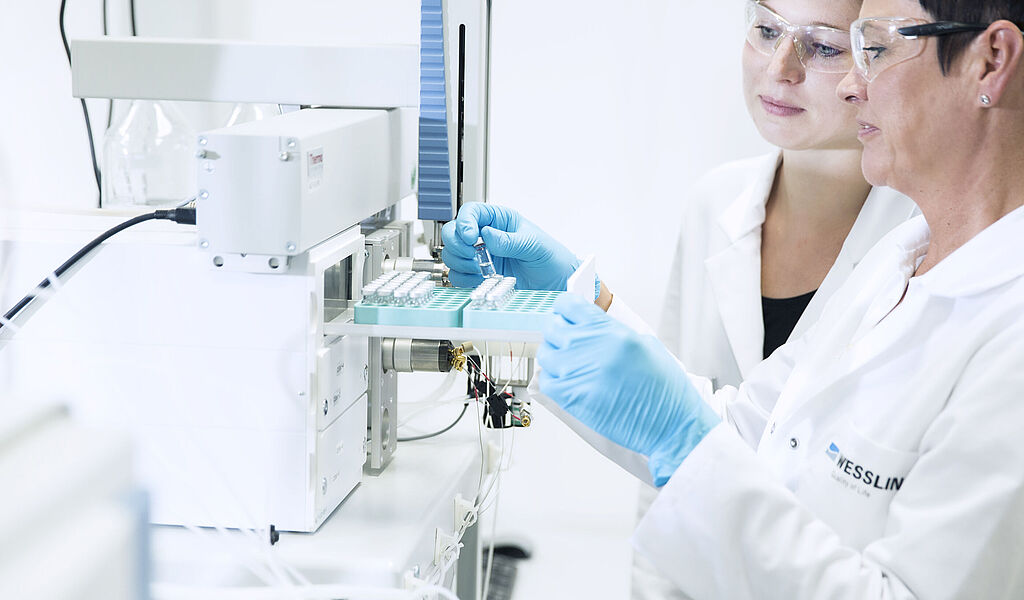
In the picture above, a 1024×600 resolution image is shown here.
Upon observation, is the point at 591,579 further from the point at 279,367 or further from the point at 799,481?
the point at 279,367

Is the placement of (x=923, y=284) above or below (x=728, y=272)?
above

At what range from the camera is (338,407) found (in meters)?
1.08

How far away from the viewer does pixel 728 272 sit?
1.73 m

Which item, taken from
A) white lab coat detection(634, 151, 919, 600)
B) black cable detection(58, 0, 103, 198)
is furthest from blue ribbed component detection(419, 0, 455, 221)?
black cable detection(58, 0, 103, 198)

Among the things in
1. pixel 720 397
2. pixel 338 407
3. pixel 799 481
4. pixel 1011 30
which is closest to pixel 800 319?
pixel 720 397

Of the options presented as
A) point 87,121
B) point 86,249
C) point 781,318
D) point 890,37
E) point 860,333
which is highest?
point 890,37

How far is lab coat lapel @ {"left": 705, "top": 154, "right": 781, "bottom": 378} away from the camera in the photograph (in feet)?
5.52

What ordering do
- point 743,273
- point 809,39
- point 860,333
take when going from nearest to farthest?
point 860,333
point 809,39
point 743,273

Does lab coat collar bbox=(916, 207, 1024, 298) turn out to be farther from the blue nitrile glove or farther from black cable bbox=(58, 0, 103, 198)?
black cable bbox=(58, 0, 103, 198)

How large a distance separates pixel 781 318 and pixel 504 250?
2.20ft

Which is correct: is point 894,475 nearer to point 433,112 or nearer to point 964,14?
point 964,14

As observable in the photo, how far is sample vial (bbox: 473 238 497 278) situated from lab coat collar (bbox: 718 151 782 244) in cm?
68

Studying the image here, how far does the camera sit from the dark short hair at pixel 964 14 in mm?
884

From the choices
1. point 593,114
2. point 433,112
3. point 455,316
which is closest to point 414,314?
point 455,316
